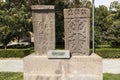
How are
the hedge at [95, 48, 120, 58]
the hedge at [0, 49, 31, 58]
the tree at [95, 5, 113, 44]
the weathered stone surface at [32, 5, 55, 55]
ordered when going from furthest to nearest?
the tree at [95, 5, 113, 44], the hedge at [0, 49, 31, 58], the hedge at [95, 48, 120, 58], the weathered stone surface at [32, 5, 55, 55]

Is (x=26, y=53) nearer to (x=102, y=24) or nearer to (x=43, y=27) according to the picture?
(x=43, y=27)

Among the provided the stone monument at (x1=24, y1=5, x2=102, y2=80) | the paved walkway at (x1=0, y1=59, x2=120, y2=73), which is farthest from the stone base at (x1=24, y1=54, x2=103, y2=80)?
the paved walkway at (x1=0, y1=59, x2=120, y2=73)

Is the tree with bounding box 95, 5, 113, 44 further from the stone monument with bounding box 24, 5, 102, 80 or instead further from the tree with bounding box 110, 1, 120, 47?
the stone monument with bounding box 24, 5, 102, 80

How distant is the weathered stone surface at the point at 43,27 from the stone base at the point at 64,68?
531 millimetres

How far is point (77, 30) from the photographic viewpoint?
8664 mm

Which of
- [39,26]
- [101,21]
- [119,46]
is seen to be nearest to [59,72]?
[39,26]

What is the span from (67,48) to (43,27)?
41.9 inches

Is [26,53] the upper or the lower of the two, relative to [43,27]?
lower

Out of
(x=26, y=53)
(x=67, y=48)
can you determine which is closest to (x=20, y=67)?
(x=26, y=53)

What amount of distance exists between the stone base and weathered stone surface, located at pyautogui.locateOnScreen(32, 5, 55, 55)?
20.9 inches

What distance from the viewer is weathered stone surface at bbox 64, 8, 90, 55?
857 cm

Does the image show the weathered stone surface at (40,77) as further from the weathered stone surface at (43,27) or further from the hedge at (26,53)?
the hedge at (26,53)

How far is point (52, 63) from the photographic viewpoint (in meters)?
8.45

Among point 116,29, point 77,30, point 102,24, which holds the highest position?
point 77,30
